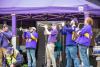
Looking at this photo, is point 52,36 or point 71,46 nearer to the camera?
point 71,46

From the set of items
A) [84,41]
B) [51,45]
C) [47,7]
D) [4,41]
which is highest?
[47,7]

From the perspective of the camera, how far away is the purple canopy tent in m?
13.3

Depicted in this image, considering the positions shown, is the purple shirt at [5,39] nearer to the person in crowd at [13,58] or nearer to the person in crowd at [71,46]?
the person in crowd at [13,58]

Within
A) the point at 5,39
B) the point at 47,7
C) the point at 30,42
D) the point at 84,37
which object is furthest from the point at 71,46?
the point at 5,39

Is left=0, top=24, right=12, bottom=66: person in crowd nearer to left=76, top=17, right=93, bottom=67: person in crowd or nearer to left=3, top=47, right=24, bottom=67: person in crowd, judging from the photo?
left=3, top=47, right=24, bottom=67: person in crowd

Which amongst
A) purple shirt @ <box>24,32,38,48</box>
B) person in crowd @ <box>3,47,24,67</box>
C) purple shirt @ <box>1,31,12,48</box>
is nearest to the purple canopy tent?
purple shirt @ <box>24,32,38,48</box>

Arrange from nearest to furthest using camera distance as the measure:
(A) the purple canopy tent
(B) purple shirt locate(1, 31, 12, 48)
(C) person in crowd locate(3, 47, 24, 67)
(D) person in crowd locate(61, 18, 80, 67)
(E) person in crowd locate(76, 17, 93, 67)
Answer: (C) person in crowd locate(3, 47, 24, 67), (E) person in crowd locate(76, 17, 93, 67), (B) purple shirt locate(1, 31, 12, 48), (D) person in crowd locate(61, 18, 80, 67), (A) the purple canopy tent

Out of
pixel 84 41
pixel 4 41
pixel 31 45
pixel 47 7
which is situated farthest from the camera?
pixel 47 7

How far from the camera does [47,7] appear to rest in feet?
44.8

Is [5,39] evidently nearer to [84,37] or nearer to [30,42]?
[30,42]

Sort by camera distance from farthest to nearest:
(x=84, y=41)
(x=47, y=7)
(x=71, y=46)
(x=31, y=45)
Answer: (x=47, y=7) < (x=31, y=45) < (x=71, y=46) < (x=84, y=41)

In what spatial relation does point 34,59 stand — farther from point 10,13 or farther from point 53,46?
point 10,13

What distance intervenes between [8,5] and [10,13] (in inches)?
15.2

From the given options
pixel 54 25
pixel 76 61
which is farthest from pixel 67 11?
pixel 76 61
